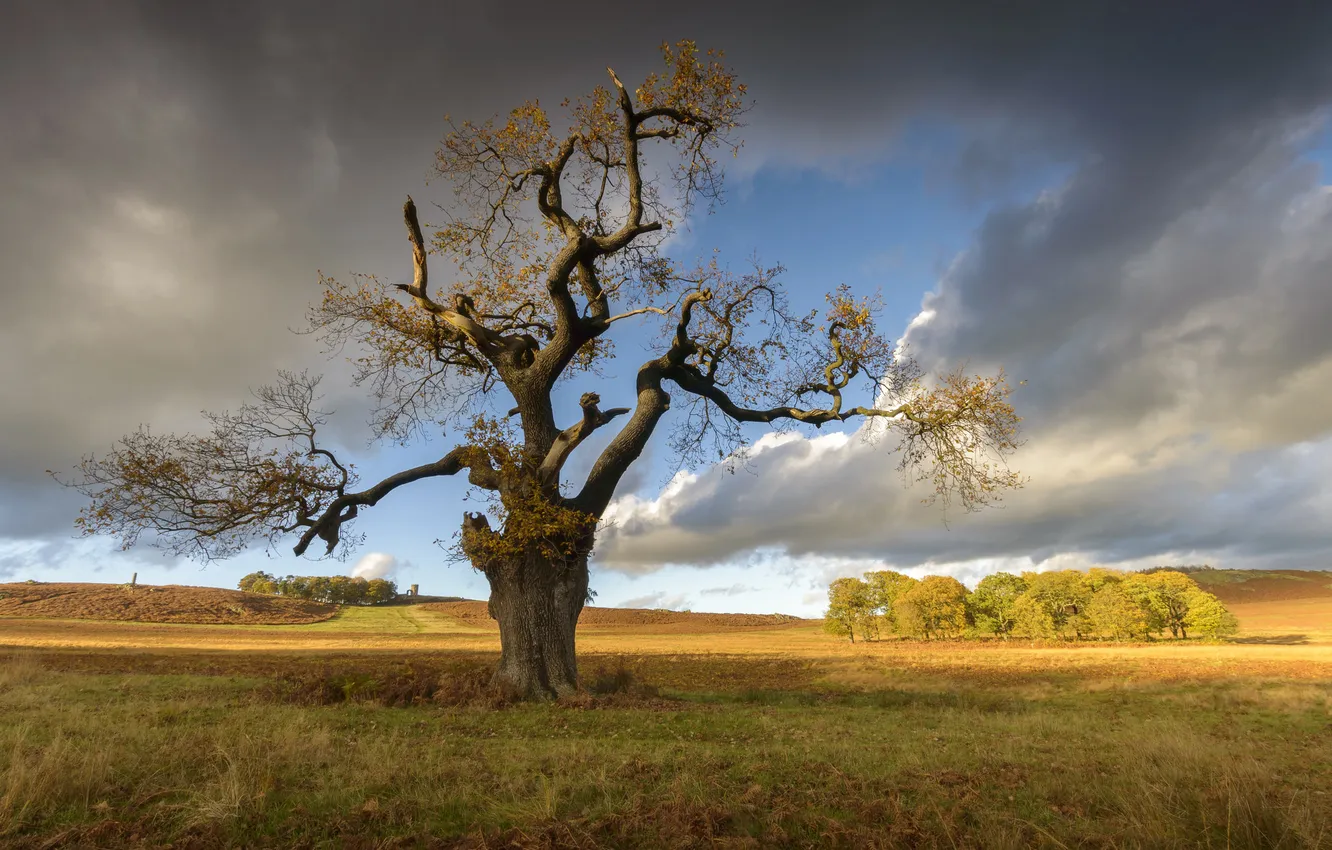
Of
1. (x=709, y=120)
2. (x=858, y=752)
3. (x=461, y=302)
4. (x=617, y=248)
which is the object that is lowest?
(x=858, y=752)

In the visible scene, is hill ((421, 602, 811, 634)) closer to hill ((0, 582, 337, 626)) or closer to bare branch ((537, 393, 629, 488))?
hill ((0, 582, 337, 626))

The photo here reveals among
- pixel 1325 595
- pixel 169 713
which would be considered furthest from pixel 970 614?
pixel 1325 595

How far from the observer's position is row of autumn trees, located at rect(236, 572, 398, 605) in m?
119

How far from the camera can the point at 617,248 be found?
17656mm

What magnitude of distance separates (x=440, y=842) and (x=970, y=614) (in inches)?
3377

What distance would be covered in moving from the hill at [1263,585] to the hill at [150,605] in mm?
167507

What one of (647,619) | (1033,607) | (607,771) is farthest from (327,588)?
(607,771)

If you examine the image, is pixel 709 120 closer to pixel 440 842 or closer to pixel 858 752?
pixel 858 752

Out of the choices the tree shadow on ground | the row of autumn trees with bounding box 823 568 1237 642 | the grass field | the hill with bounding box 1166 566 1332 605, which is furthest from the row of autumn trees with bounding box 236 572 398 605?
the hill with bounding box 1166 566 1332 605

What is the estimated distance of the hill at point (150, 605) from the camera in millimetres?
79562

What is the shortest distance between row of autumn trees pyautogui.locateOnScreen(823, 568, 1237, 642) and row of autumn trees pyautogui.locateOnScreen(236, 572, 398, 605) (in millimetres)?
85122

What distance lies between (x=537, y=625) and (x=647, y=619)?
312ft

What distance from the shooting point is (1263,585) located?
152 m

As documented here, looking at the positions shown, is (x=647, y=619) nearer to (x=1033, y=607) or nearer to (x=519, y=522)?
(x=1033, y=607)
